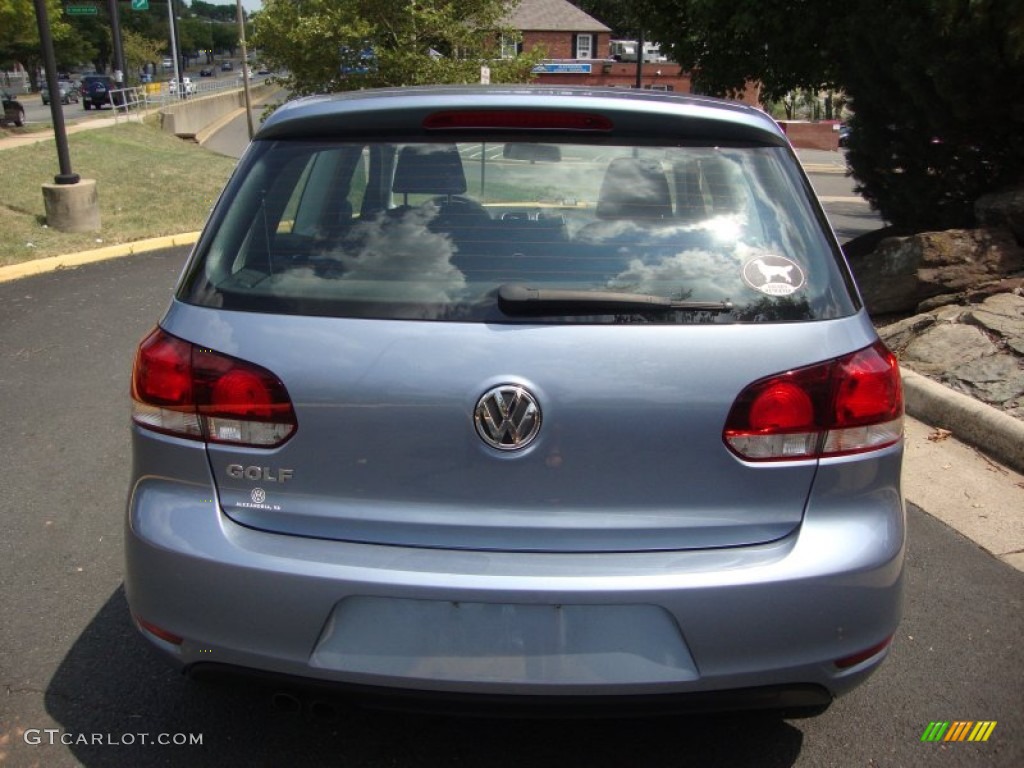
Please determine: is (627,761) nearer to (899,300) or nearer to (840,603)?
(840,603)

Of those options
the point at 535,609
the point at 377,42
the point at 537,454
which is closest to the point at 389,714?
the point at 535,609

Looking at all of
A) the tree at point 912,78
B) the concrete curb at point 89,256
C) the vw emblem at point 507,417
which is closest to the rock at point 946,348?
the tree at point 912,78

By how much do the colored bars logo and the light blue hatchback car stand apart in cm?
68

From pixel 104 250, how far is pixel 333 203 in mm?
9289

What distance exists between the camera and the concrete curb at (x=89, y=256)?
9.57m

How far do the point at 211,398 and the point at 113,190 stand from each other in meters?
14.3

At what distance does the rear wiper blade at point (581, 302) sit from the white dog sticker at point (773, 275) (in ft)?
0.38

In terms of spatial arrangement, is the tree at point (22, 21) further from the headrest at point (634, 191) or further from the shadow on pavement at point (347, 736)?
the headrest at point (634, 191)

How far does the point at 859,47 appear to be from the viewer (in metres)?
8.60

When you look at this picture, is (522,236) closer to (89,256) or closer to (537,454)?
(537,454)

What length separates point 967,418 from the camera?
5.31 m

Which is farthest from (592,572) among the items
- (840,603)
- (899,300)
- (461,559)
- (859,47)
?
(859,47)

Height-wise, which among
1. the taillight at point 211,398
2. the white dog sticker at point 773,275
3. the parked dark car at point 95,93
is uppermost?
the white dog sticker at point 773,275

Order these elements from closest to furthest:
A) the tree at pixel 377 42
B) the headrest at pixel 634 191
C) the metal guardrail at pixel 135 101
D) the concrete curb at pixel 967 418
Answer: the headrest at pixel 634 191 → the concrete curb at pixel 967 418 → the tree at pixel 377 42 → the metal guardrail at pixel 135 101
